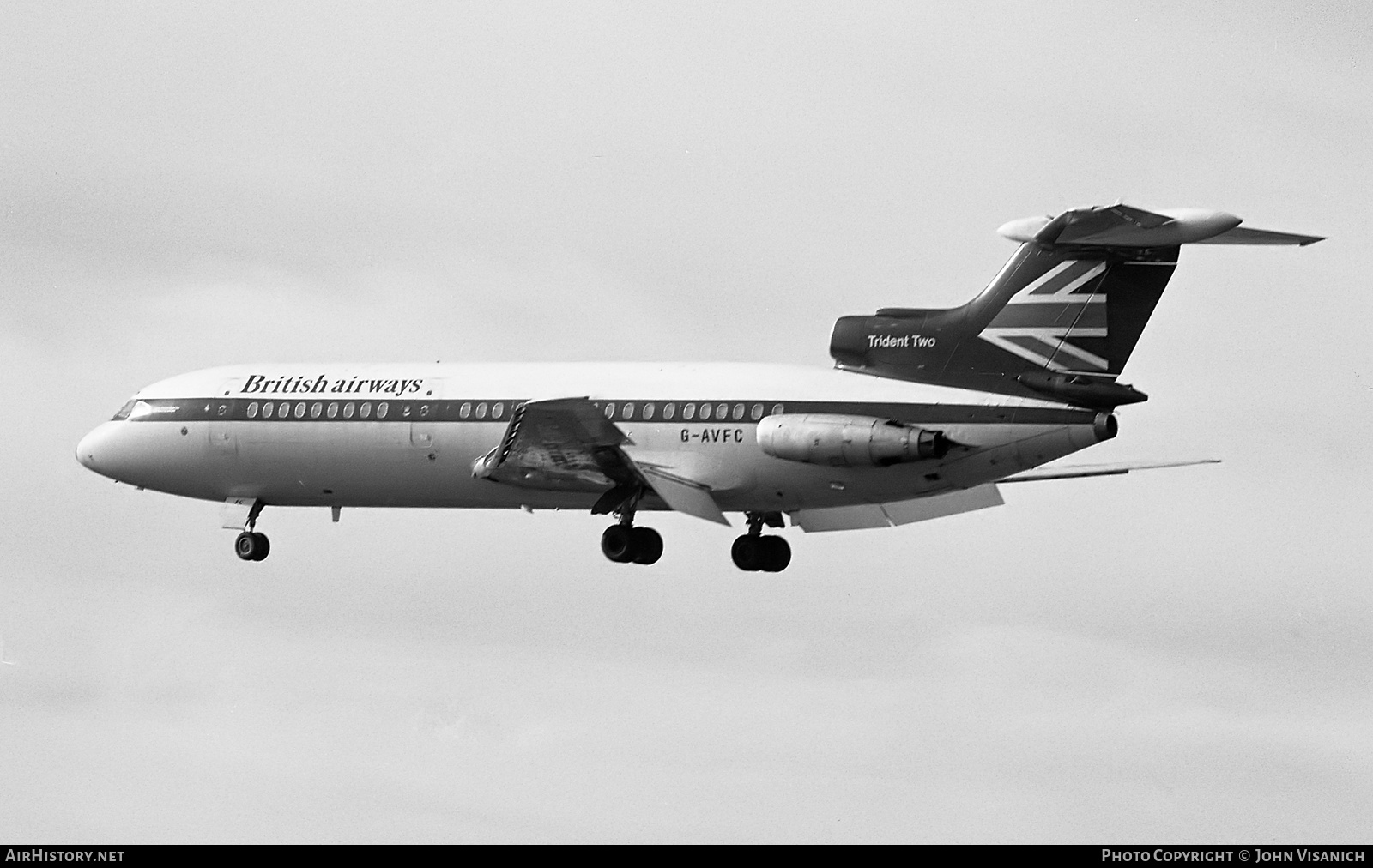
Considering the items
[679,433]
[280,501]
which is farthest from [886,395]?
[280,501]

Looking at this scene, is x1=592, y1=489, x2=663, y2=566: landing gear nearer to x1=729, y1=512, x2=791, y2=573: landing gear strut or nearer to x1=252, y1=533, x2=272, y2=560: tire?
x1=729, y1=512, x2=791, y2=573: landing gear strut

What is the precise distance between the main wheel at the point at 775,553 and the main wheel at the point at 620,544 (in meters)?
2.96

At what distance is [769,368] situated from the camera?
46.1 meters

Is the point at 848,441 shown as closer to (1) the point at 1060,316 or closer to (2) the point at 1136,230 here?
(1) the point at 1060,316

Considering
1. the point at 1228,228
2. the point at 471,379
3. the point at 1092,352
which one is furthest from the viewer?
the point at 471,379

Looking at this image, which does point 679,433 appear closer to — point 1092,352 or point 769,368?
point 769,368

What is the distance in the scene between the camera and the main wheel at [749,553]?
4919 centimetres

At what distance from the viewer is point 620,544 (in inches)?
1884

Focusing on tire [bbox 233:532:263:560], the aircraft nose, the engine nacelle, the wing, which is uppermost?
the aircraft nose

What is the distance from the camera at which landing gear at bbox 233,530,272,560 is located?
52.7 m

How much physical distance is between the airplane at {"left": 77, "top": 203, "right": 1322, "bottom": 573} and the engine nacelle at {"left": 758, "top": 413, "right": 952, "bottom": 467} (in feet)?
0.12

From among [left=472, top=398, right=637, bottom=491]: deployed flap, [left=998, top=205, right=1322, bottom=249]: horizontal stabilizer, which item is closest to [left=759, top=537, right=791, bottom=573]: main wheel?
[left=472, top=398, right=637, bottom=491]: deployed flap

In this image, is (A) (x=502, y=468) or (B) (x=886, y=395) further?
(A) (x=502, y=468)

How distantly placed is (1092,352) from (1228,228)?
3.75 meters
